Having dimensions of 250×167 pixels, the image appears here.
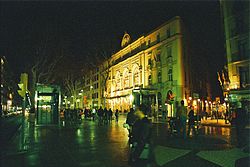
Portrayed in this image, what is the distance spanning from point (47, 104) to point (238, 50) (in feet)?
77.2

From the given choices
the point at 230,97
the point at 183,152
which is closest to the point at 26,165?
the point at 183,152

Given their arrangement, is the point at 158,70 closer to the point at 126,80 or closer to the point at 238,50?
the point at 126,80

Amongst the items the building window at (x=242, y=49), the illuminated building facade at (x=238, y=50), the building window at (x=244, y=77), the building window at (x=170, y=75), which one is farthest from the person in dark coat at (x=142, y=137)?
the building window at (x=170, y=75)

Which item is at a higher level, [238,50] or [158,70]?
[238,50]

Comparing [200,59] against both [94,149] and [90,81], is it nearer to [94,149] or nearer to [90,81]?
[94,149]

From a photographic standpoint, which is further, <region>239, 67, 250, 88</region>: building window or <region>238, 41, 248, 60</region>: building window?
<region>238, 41, 248, 60</region>: building window

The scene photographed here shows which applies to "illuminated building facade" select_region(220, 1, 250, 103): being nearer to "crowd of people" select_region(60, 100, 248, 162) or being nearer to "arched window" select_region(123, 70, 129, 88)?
"crowd of people" select_region(60, 100, 248, 162)

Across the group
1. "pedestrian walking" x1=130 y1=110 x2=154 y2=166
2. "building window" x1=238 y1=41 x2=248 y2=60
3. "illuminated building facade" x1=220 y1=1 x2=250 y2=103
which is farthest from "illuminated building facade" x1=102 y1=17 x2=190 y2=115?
"pedestrian walking" x1=130 y1=110 x2=154 y2=166

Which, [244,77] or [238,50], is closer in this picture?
[244,77]

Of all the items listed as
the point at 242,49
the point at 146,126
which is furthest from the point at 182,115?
the point at 242,49

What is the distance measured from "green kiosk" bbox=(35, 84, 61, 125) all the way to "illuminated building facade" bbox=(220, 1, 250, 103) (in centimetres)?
2000

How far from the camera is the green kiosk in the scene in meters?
23.7

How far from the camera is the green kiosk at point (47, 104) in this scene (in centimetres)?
2366

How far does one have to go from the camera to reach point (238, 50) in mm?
32438
